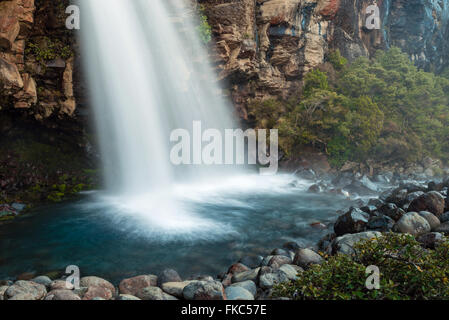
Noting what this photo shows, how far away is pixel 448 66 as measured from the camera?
3575 centimetres

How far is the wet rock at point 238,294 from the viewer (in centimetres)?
478

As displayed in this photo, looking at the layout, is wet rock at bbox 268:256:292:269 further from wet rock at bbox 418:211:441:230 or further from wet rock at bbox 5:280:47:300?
wet rock at bbox 5:280:47:300

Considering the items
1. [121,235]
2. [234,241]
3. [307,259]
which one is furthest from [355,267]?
[121,235]

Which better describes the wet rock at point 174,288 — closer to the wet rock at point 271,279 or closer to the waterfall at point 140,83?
the wet rock at point 271,279

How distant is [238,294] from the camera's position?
16.0 ft

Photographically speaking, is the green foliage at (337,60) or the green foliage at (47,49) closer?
the green foliage at (47,49)

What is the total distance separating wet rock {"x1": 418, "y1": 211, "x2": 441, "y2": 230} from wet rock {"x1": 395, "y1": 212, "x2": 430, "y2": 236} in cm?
26

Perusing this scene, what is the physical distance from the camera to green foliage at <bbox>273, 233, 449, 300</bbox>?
350 centimetres

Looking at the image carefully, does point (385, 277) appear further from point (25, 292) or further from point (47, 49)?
point (47, 49)

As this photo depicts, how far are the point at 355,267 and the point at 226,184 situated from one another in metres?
14.7

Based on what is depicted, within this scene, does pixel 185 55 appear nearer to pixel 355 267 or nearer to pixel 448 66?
pixel 355 267

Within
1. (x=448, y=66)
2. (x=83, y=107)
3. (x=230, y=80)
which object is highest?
(x=448, y=66)

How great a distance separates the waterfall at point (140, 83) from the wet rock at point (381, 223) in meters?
8.03

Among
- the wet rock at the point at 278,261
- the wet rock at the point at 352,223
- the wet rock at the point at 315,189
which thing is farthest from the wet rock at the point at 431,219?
the wet rock at the point at 315,189
